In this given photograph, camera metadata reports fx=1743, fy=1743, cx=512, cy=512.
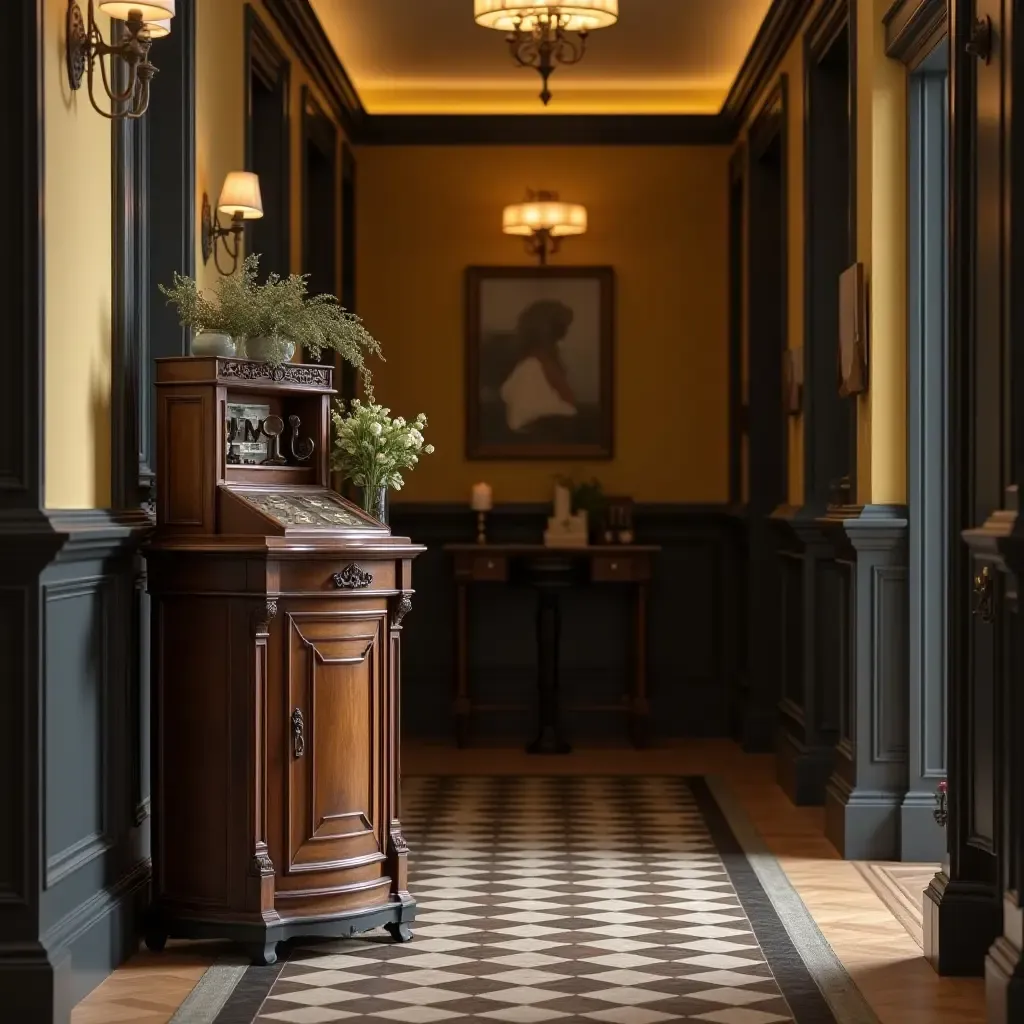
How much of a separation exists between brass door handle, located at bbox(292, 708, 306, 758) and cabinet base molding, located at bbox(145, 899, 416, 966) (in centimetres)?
47

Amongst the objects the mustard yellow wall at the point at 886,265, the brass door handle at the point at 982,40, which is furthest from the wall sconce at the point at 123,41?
the mustard yellow wall at the point at 886,265

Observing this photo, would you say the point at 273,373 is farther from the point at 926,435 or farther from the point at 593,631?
the point at 593,631

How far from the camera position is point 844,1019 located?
14.3 feet

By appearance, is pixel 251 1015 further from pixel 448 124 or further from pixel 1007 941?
pixel 448 124

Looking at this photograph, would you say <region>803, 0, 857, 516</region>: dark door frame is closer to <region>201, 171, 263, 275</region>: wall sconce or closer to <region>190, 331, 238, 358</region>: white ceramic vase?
<region>201, 171, 263, 275</region>: wall sconce

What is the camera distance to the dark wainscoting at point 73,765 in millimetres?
4203

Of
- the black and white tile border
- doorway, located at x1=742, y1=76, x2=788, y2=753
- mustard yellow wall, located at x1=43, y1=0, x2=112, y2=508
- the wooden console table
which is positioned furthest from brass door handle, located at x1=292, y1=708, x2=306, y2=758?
doorway, located at x1=742, y1=76, x2=788, y2=753

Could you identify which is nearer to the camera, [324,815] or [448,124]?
[324,815]

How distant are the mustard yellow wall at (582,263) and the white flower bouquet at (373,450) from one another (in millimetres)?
4527

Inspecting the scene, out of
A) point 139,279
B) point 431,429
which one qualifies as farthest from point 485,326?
point 139,279

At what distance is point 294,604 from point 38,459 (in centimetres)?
102

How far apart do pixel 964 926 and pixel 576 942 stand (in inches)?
44.8

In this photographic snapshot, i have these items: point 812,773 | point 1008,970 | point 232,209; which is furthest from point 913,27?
point 1008,970

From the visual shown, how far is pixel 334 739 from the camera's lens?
5098mm
